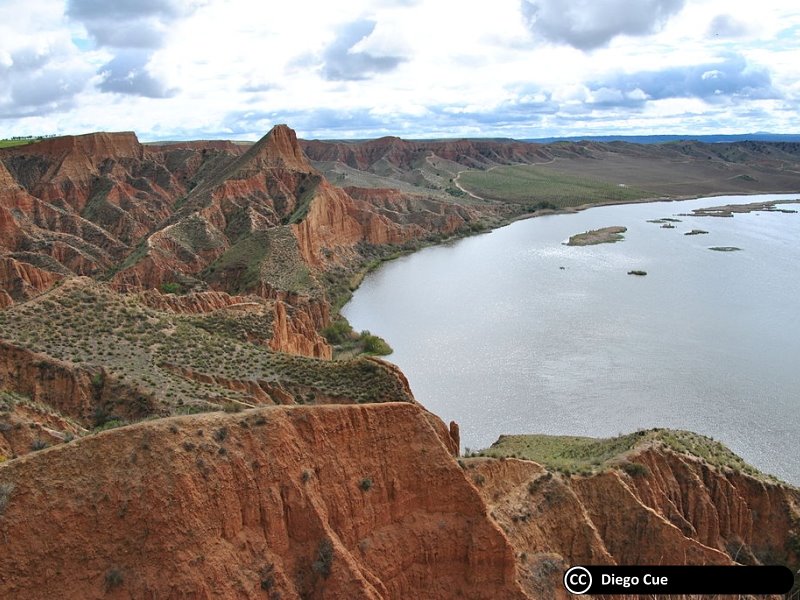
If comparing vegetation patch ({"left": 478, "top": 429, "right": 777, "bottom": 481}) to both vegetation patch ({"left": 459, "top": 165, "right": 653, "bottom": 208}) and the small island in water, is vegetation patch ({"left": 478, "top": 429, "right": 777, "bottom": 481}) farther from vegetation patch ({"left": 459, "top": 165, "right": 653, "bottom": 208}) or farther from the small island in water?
vegetation patch ({"left": 459, "top": 165, "right": 653, "bottom": 208})

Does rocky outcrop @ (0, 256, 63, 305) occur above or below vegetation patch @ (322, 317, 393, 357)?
above

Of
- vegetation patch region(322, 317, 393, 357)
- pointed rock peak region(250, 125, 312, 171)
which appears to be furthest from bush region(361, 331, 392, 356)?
pointed rock peak region(250, 125, 312, 171)

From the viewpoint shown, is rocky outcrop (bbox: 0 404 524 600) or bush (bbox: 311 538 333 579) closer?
rocky outcrop (bbox: 0 404 524 600)

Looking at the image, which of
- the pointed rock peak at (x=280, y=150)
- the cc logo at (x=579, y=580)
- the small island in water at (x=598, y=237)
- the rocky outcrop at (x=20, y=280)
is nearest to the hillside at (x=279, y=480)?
the rocky outcrop at (x=20, y=280)

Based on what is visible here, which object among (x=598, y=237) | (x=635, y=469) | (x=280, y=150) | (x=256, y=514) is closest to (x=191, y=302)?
(x=635, y=469)

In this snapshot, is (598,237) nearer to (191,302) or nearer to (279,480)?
(191,302)

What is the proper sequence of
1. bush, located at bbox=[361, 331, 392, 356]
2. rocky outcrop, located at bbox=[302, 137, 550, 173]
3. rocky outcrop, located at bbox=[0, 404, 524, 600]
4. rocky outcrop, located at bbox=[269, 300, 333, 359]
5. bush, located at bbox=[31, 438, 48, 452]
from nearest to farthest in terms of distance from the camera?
1. rocky outcrop, located at bbox=[0, 404, 524, 600]
2. bush, located at bbox=[31, 438, 48, 452]
3. rocky outcrop, located at bbox=[269, 300, 333, 359]
4. bush, located at bbox=[361, 331, 392, 356]
5. rocky outcrop, located at bbox=[302, 137, 550, 173]
